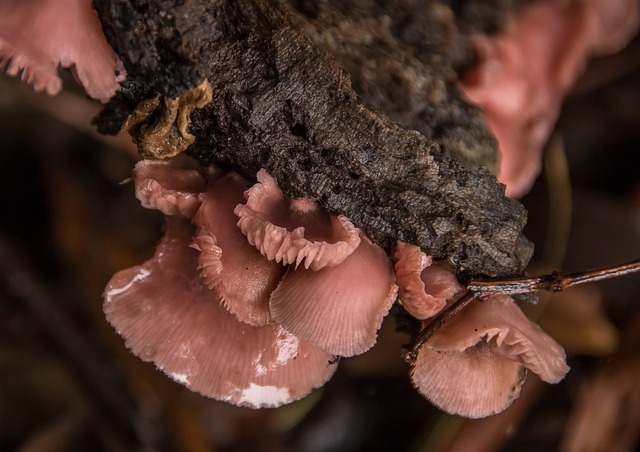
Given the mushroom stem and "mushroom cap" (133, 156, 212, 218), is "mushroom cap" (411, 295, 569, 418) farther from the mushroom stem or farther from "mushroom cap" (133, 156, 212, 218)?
"mushroom cap" (133, 156, 212, 218)

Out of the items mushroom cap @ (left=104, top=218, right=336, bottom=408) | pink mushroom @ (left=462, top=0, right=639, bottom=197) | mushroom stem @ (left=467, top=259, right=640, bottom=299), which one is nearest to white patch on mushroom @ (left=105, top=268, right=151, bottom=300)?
mushroom cap @ (left=104, top=218, right=336, bottom=408)

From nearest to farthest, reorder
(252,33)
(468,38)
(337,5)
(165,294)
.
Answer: (252,33) → (165,294) → (337,5) → (468,38)

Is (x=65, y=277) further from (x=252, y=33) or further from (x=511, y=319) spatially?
(x=511, y=319)

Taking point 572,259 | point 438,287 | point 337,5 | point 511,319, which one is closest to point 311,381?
point 438,287

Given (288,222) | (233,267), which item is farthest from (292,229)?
(233,267)

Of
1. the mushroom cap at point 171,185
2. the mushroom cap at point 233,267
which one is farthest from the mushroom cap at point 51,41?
the mushroom cap at point 233,267

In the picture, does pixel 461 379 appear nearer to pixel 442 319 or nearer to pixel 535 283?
pixel 442 319
